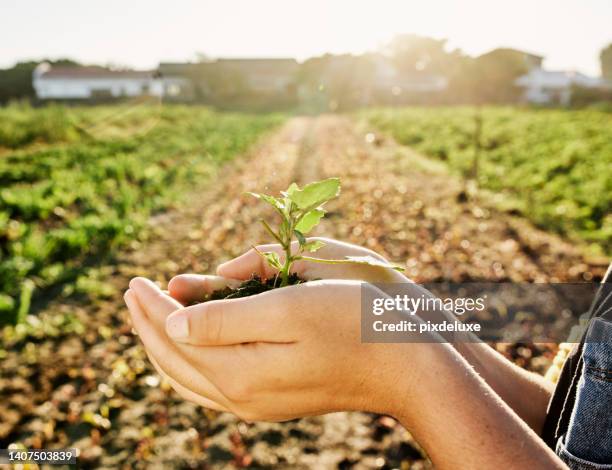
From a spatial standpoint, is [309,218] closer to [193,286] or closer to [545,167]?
[193,286]

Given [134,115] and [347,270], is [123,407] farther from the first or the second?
[134,115]

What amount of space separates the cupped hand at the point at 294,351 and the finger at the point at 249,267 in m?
0.44

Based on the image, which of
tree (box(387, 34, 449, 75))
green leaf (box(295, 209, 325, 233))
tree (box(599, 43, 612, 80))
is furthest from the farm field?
tree (box(599, 43, 612, 80))

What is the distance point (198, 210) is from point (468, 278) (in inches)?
209

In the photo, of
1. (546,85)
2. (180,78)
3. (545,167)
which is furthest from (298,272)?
(546,85)

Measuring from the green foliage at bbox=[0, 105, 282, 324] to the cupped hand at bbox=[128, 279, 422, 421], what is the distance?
3.89 metres

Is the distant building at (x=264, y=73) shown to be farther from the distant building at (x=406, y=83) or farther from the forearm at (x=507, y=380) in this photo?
the forearm at (x=507, y=380)

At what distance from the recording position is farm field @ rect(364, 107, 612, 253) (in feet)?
24.4

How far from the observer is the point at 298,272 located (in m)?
1.63

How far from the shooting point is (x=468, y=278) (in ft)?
18.1

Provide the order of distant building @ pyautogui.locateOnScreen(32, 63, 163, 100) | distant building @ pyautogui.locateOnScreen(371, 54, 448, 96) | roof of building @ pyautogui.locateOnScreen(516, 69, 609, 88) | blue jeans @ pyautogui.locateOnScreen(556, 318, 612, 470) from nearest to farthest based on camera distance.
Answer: blue jeans @ pyautogui.locateOnScreen(556, 318, 612, 470) < distant building @ pyautogui.locateOnScreen(371, 54, 448, 96) < distant building @ pyautogui.locateOnScreen(32, 63, 163, 100) < roof of building @ pyautogui.locateOnScreen(516, 69, 609, 88)

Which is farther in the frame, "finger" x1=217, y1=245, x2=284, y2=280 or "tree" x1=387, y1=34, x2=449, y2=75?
"tree" x1=387, y1=34, x2=449, y2=75

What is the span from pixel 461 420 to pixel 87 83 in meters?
61.8

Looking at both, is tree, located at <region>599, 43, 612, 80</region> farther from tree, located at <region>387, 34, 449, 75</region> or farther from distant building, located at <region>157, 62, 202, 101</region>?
tree, located at <region>387, 34, 449, 75</region>
